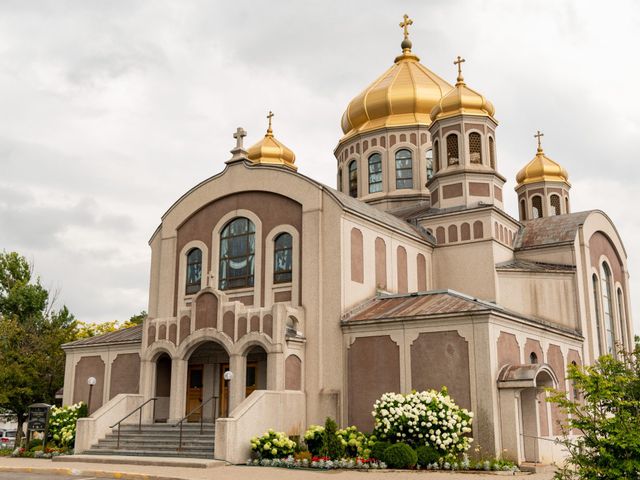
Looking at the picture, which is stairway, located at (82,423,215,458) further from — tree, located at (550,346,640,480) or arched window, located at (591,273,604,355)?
arched window, located at (591,273,604,355)

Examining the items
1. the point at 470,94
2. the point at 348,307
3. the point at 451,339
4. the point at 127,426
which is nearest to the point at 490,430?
the point at 451,339

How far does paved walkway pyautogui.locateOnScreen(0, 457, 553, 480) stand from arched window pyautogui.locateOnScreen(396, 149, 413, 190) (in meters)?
19.8

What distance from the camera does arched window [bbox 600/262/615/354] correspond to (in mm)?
31464

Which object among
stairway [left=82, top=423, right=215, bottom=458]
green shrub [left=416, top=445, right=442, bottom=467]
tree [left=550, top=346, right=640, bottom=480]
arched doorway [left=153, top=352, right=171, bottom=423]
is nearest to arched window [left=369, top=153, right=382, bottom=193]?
arched doorway [left=153, top=352, right=171, bottom=423]

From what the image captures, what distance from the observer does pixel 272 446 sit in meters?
20.7

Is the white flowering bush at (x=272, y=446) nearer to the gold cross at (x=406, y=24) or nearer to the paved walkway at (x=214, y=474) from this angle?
the paved walkway at (x=214, y=474)

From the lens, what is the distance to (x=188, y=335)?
81.1 feet

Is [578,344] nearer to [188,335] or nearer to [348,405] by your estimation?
[348,405]

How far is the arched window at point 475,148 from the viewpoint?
3188 centimetres

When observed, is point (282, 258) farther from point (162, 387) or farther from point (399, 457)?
point (399, 457)

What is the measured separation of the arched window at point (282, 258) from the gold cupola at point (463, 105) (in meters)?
10.2

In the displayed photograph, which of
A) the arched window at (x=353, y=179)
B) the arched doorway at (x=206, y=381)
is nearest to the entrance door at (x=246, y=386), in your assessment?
the arched doorway at (x=206, y=381)

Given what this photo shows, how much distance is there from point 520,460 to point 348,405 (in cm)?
554

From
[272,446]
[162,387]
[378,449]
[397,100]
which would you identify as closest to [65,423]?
[162,387]
